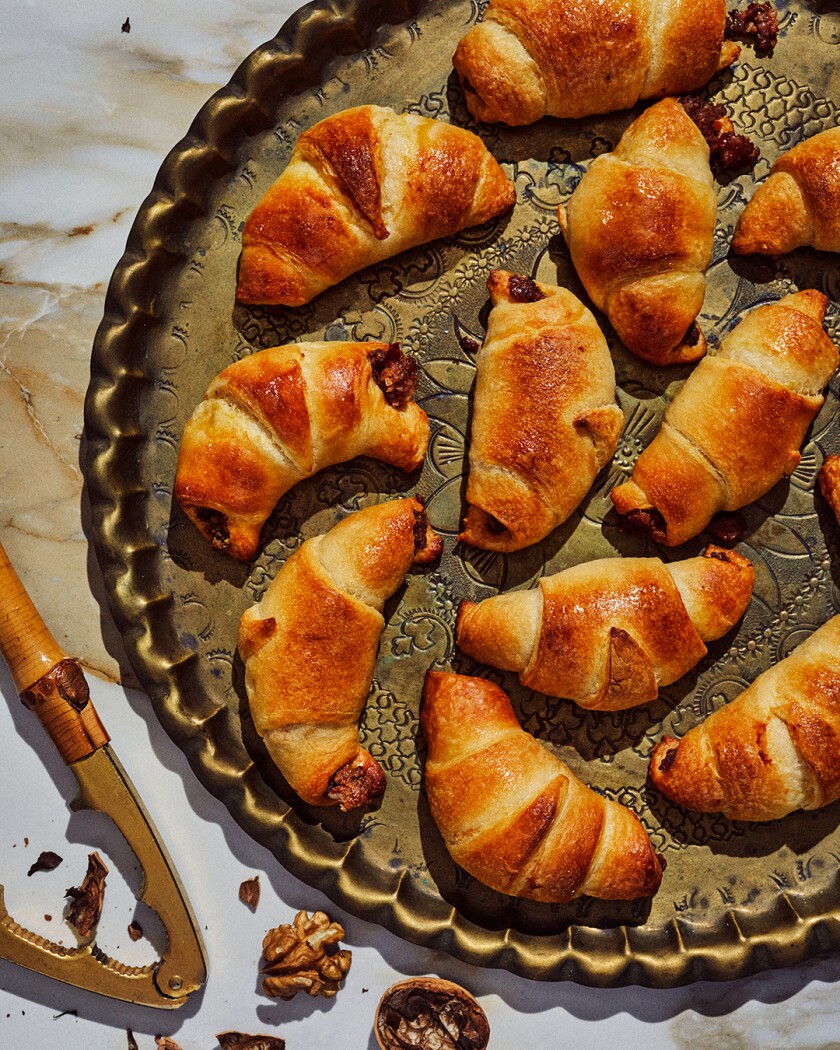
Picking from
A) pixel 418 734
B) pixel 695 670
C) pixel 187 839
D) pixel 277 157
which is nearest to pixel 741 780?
pixel 695 670

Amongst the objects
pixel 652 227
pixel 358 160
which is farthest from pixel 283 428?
pixel 652 227

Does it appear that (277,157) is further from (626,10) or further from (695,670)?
(695,670)

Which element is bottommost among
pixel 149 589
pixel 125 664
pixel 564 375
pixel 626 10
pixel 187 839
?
pixel 187 839

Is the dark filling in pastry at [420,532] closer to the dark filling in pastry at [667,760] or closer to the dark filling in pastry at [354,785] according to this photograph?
the dark filling in pastry at [354,785]

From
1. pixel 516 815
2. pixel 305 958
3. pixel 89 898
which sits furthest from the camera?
pixel 89 898

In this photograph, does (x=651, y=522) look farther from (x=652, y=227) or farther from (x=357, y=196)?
(x=357, y=196)
